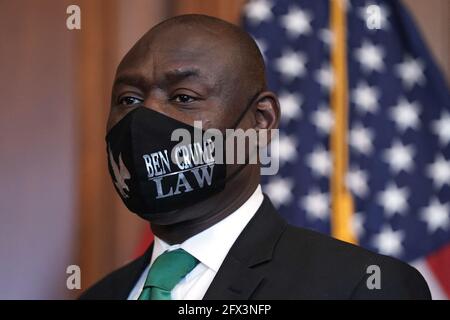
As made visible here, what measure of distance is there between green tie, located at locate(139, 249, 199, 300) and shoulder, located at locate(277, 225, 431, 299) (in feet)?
0.60

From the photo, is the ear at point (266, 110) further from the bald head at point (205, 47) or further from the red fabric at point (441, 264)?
the red fabric at point (441, 264)

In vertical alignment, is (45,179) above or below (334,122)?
below

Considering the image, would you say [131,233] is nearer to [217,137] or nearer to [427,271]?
[427,271]

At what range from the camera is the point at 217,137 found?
61.6 inches

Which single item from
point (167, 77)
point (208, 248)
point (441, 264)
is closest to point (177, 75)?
point (167, 77)

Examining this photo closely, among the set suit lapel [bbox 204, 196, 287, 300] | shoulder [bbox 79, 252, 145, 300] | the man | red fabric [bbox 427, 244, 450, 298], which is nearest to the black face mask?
the man

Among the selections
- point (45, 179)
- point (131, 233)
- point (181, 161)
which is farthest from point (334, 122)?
point (181, 161)

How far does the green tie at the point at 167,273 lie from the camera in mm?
1536

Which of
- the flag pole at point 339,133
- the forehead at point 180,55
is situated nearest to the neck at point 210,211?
the forehead at point 180,55

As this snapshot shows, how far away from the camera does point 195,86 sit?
153cm

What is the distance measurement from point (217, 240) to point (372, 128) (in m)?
1.19

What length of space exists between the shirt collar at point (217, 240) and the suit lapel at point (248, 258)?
0.7 inches

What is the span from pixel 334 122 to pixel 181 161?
115cm

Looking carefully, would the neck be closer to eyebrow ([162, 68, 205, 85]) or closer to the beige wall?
eyebrow ([162, 68, 205, 85])
